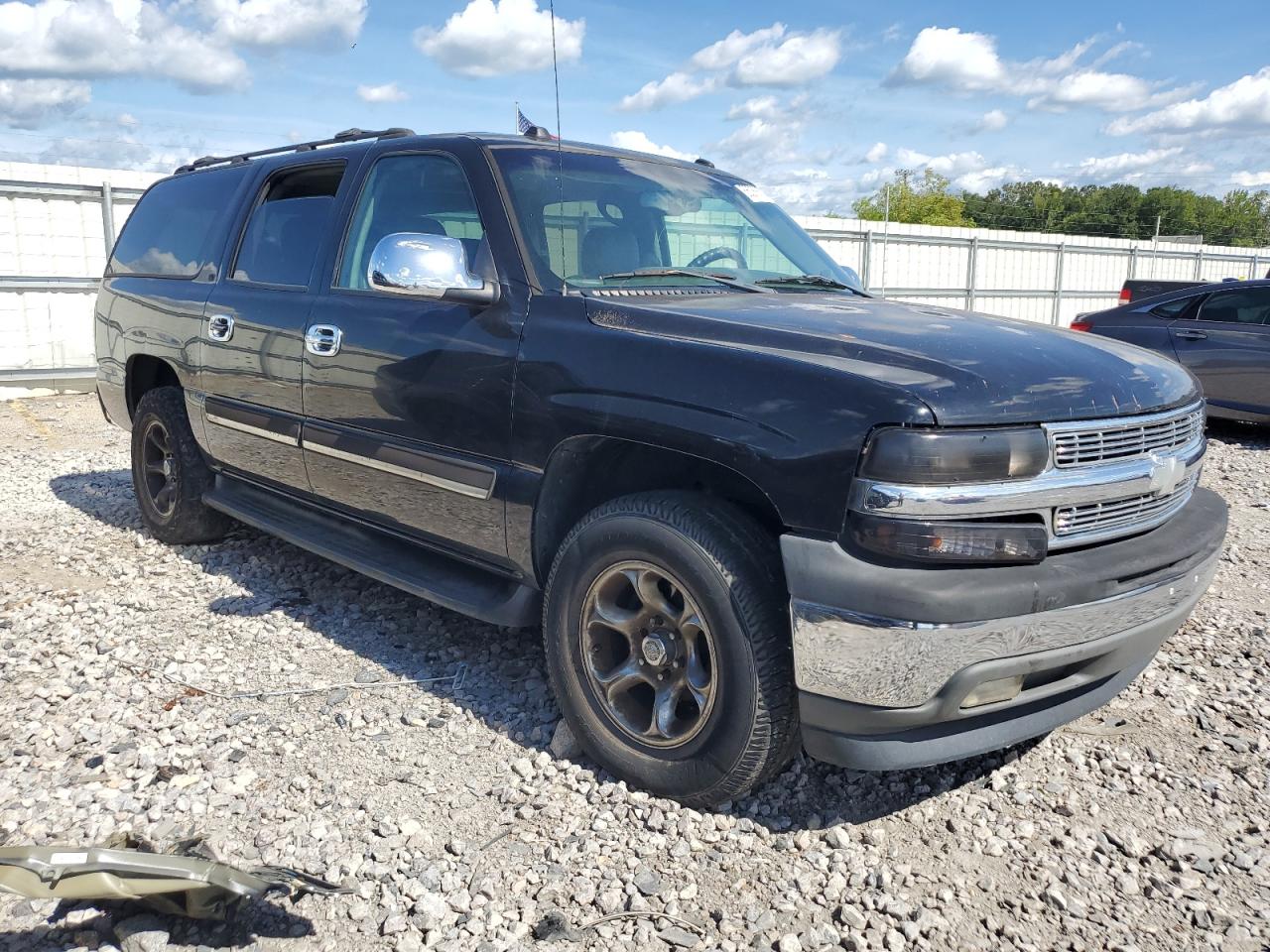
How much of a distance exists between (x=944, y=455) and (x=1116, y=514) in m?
0.65

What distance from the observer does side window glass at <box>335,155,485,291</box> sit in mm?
3582

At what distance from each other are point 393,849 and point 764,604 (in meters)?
1.19

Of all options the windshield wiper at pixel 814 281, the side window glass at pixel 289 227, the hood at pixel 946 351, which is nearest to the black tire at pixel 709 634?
the hood at pixel 946 351

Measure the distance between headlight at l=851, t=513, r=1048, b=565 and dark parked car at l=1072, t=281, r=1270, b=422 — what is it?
7523 mm

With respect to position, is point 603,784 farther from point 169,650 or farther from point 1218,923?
point 169,650

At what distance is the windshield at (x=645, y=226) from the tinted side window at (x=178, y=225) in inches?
82.4

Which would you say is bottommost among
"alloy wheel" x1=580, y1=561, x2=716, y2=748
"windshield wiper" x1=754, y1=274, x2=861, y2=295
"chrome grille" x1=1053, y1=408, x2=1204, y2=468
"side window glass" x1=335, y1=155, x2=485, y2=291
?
"alloy wheel" x1=580, y1=561, x2=716, y2=748

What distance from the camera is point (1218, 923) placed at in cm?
242

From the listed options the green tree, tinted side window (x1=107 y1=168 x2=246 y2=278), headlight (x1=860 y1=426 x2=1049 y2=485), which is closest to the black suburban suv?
headlight (x1=860 y1=426 x2=1049 y2=485)

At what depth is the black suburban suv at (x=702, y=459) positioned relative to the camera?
239 centimetres

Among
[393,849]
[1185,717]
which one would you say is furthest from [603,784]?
[1185,717]

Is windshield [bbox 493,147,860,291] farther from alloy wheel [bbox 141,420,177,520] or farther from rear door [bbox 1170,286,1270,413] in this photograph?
rear door [bbox 1170,286,1270,413]

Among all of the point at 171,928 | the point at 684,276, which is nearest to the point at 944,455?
the point at 684,276

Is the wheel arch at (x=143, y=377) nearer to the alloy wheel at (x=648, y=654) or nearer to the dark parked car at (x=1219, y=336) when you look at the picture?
the alloy wheel at (x=648, y=654)
